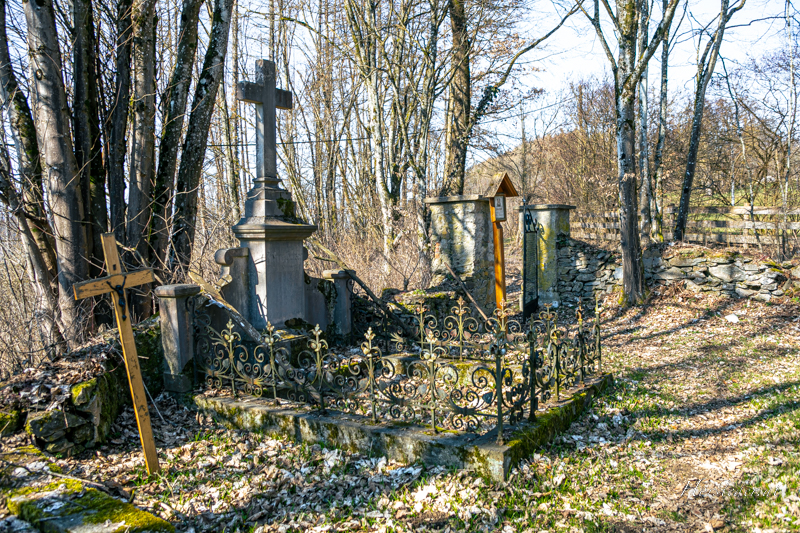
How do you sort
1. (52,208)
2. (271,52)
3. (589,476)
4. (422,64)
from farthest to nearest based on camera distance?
(271,52) → (422,64) → (52,208) → (589,476)

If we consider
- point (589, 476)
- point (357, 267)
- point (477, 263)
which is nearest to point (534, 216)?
point (477, 263)

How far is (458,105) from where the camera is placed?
12.3 m

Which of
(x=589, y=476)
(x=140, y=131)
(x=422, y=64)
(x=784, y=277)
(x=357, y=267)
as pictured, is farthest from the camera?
(x=422, y=64)

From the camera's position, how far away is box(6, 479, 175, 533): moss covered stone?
2.85m

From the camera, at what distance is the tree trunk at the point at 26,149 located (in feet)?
20.1

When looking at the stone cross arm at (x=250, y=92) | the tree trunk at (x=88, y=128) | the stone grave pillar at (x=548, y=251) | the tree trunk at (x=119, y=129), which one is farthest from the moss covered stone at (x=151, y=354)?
the stone grave pillar at (x=548, y=251)

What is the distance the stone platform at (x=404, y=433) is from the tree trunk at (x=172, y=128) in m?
2.94

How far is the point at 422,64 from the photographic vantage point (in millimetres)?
12703

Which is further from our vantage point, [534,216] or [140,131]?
[534,216]

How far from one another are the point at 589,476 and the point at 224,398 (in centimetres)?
331

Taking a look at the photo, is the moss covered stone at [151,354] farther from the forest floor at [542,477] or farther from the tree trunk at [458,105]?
the tree trunk at [458,105]

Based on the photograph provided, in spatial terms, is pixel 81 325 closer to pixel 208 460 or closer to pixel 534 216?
pixel 208 460

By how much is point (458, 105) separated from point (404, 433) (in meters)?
9.81

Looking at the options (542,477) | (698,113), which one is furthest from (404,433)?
(698,113)
